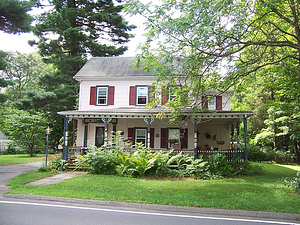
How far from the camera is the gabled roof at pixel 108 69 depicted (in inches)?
728

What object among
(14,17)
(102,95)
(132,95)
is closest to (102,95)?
(102,95)

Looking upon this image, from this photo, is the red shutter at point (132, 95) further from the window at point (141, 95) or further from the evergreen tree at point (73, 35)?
the evergreen tree at point (73, 35)

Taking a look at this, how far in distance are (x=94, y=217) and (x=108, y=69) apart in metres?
15.0

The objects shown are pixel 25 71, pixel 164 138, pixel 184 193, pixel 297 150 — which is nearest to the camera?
pixel 184 193

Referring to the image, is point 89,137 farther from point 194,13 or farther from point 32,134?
point 194,13

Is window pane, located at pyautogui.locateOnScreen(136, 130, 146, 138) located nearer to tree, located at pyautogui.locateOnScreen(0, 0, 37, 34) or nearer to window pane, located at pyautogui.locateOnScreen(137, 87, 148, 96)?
window pane, located at pyautogui.locateOnScreen(137, 87, 148, 96)

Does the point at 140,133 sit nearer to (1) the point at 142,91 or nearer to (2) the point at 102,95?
(1) the point at 142,91

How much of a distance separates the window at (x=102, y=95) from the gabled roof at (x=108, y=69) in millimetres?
979

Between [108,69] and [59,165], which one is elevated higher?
[108,69]

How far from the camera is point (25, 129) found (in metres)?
22.8

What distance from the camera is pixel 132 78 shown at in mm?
18203

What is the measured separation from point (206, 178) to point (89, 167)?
6.04m

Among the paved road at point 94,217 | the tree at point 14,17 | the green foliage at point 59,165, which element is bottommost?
the paved road at point 94,217

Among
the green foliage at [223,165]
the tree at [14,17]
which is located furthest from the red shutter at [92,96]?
the green foliage at [223,165]
